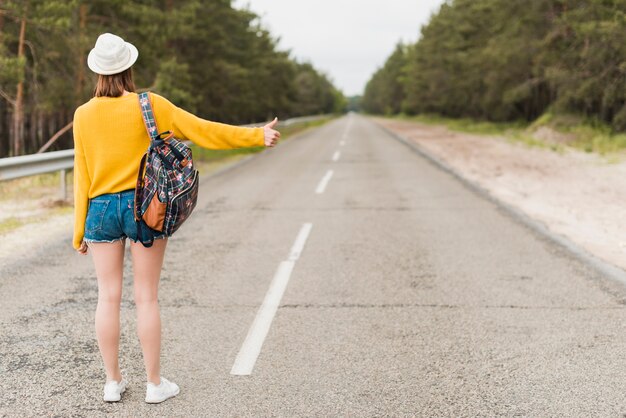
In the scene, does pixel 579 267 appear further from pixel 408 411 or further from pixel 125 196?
pixel 125 196

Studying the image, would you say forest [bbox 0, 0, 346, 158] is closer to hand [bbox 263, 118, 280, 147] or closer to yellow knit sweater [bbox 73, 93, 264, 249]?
yellow knit sweater [bbox 73, 93, 264, 249]

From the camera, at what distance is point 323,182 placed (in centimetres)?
1392

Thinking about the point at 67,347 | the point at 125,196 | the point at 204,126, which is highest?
the point at 204,126

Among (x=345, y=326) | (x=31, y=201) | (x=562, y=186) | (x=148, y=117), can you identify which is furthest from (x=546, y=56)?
(x=148, y=117)

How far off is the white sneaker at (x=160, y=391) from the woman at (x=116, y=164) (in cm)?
14

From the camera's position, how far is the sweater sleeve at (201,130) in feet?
10.1

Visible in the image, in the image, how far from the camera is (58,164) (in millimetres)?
10094

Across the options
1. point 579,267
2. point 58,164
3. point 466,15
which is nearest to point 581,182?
point 579,267

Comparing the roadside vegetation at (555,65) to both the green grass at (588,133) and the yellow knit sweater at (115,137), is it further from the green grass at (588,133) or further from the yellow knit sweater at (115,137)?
the yellow knit sweater at (115,137)

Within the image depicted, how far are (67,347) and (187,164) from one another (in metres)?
1.92

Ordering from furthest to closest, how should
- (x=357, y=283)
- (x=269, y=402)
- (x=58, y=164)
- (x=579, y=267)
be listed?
(x=58, y=164)
(x=579, y=267)
(x=357, y=283)
(x=269, y=402)

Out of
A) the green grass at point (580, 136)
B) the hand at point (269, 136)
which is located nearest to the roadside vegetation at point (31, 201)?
the hand at point (269, 136)

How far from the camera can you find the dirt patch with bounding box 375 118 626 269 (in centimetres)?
812

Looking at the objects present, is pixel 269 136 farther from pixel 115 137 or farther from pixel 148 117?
pixel 115 137
